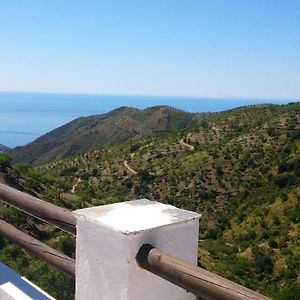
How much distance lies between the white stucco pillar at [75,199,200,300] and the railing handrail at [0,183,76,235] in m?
0.22

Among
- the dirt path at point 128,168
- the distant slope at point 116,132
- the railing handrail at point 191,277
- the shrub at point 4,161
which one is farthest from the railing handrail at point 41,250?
the distant slope at point 116,132

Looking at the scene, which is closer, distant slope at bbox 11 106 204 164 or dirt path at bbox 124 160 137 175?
dirt path at bbox 124 160 137 175

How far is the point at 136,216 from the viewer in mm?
1884

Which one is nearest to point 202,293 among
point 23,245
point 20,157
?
point 23,245

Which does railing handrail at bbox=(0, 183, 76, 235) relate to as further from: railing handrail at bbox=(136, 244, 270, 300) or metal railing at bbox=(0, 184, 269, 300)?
railing handrail at bbox=(136, 244, 270, 300)

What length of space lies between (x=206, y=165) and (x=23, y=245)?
42.2 metres

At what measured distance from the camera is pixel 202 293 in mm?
1570

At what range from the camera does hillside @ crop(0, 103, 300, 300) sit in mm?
27734

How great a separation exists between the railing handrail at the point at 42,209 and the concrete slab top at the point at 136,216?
0.21 m

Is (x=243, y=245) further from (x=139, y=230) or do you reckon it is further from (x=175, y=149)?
(x=139, y=230)

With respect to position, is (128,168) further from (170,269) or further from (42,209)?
(170,269)

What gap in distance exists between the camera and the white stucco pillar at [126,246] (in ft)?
5.71

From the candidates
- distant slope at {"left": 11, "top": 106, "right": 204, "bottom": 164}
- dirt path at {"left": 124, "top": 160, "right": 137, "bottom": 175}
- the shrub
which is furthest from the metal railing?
distant slope at {"left": 11, "top": 106, "right": 204, "bottom": 164}

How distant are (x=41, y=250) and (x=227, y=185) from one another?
3998 cm
